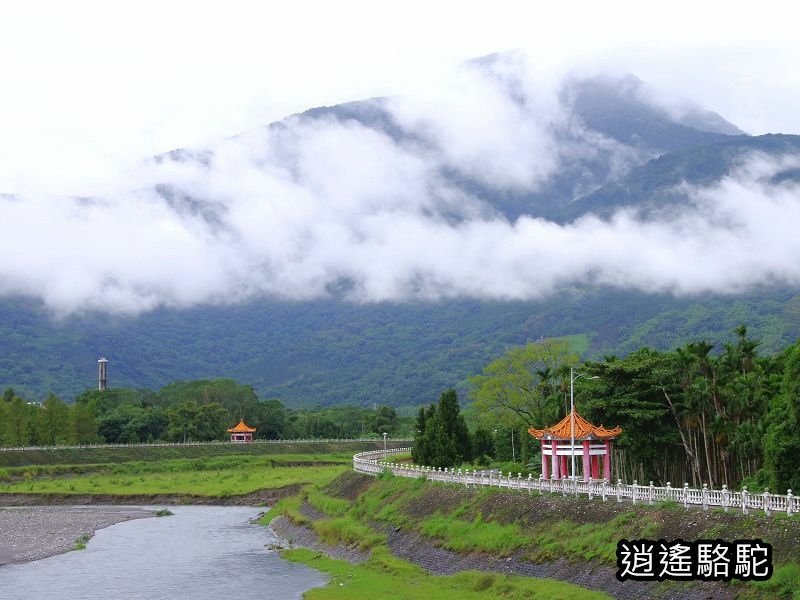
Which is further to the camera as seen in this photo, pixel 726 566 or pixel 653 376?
pixel 653 376

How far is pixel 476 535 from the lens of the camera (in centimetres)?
6450

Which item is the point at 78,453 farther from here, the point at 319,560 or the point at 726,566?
the point at 726,566

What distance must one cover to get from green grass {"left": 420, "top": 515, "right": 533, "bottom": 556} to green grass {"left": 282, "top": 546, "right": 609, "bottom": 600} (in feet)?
9.94

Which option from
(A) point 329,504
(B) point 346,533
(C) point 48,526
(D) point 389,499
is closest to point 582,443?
(D) point 389,499

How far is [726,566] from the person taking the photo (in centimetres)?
4419

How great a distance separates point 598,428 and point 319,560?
22991 mm

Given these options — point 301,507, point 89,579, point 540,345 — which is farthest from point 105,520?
point 540,345

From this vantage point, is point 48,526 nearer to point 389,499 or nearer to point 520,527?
point 389,499

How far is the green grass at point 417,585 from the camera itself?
51406 millimetres

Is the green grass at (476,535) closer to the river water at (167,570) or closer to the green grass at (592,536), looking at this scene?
the green grass at (592,536)

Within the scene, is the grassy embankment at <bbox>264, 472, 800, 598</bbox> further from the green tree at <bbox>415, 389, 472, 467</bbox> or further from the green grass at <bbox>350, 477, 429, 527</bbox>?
the green tree at <bbox>415, 389, 472, 467</bbox>

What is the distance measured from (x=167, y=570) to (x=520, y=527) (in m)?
A: 26.2

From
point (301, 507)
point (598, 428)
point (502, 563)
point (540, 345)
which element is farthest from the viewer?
point (540, 345)

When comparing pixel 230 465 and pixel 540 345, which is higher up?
pixel 540 345
